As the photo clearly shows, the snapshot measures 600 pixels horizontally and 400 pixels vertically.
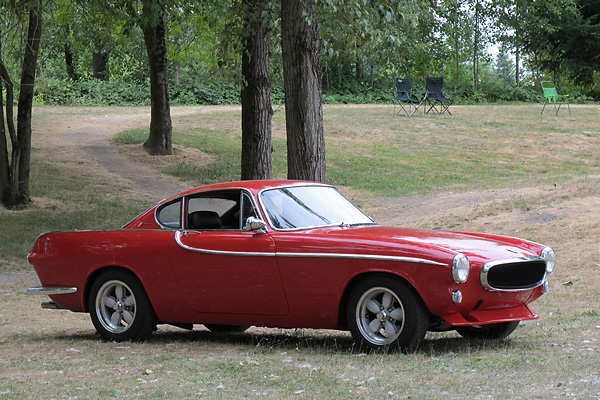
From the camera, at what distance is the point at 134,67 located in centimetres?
4519

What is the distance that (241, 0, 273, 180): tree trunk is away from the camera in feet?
58.2

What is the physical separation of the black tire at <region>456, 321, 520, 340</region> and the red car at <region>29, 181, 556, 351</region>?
0.04ft

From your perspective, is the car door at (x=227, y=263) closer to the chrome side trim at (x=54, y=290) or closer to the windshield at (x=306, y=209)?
the windshield at (x=306, y=209)

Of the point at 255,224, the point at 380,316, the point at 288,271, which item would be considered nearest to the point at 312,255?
the point at 288,271

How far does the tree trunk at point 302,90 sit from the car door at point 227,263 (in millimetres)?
5065

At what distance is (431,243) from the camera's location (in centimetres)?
645

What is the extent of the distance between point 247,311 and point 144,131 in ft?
73.7

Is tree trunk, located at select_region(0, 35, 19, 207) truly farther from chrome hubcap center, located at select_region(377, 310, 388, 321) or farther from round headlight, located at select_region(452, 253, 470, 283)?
round headlight, located at select_region(452, 253, 470, 283)

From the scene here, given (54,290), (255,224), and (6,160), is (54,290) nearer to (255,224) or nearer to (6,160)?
(255,224)

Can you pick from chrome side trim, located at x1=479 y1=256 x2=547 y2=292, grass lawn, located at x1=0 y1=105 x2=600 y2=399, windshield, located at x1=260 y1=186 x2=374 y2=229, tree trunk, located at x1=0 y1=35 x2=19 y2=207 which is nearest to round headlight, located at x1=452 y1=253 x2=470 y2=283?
chrome side trim, located at x1=479 y1=256 x2=547 y2=292

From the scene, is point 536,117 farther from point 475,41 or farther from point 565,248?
point 565,248

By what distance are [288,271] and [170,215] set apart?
56.6 inches

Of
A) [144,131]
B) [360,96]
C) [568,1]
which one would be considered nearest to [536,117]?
[568,1]

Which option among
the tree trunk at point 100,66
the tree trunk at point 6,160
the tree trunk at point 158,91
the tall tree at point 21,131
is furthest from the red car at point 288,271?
the tree trunk at point 100,66
